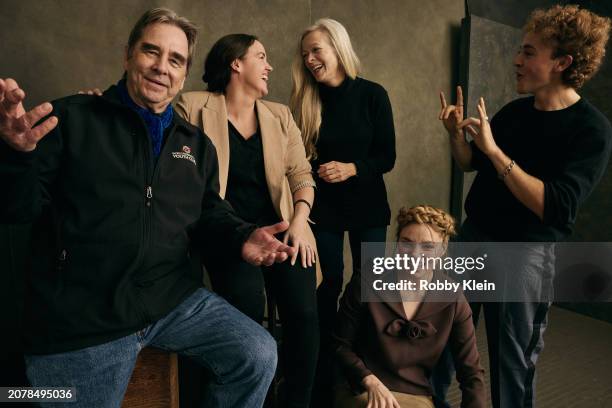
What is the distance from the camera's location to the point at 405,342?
5.74ft

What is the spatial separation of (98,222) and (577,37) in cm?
172

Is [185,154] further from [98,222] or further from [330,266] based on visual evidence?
[330,266]

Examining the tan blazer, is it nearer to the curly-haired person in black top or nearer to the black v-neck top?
the black v-neck top

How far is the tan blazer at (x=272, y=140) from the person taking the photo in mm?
2002

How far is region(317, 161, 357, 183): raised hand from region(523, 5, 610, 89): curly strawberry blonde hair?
97cm

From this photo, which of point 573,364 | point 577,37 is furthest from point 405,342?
point 573,364

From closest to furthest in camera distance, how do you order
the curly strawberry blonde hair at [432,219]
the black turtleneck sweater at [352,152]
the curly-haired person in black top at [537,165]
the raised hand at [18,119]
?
the raised hand at [18,119], the curly-haired person in black top at [537,165], the curly strawberry blonde hair at [432,219], the black turtleneck sweater at [352,152]

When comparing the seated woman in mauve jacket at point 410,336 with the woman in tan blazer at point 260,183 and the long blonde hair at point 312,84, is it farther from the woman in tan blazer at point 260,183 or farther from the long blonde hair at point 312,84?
the long blonde hair at point 312,84

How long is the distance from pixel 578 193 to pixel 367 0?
2308mm

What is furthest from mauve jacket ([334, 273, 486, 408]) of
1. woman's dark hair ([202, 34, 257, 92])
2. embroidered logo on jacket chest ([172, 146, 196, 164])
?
woman's dark hair ([202, 34, 257, 92])

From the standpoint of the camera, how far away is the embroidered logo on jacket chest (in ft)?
5.51

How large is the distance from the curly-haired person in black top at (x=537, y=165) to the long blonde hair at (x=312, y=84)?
0.77 metres

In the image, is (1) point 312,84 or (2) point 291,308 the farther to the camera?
(1) point 312,84

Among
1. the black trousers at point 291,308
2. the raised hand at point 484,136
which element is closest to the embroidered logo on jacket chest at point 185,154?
the black trousers at point 291,308
